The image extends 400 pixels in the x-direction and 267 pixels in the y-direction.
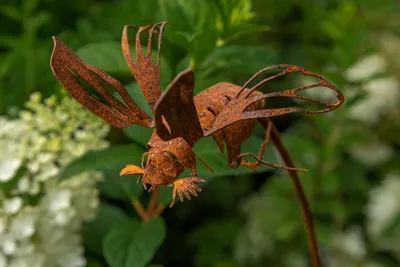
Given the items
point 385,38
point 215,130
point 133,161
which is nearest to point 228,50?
point 133,161

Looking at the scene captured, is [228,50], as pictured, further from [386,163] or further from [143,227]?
[386,163]

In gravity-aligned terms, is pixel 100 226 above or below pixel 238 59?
below

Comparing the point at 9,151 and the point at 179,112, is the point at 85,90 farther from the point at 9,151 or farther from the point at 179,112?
the point at 9,151

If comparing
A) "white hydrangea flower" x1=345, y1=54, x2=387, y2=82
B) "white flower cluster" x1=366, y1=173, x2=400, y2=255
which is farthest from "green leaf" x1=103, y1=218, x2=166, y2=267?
"white hydrangea flower" x1=345, y1=54, x2=387, y2=82

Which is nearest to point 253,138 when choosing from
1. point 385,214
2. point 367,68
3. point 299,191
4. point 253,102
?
point 299,191

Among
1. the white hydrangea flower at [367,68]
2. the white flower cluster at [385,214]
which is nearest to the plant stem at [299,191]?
the white flower cluster at [385,214]
